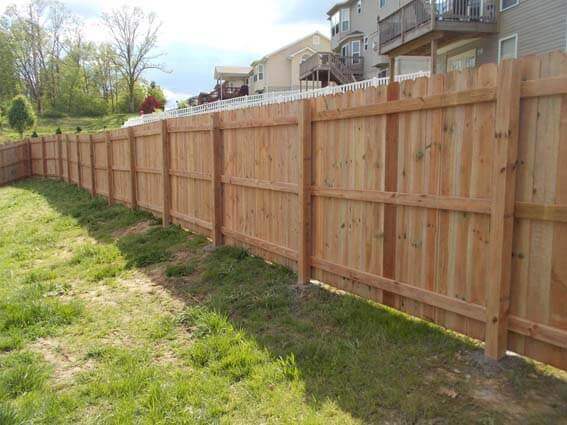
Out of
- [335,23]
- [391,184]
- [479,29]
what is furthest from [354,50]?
[391,184]

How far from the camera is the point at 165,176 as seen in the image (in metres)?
8.41

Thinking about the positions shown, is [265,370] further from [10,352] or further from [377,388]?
[10,352]

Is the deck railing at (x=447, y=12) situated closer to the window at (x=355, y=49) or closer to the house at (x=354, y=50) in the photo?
the house at (x=354, y=50)

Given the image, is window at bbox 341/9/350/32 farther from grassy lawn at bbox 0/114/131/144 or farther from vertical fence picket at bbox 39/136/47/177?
grassy lawn at bbox 0/114/131/144

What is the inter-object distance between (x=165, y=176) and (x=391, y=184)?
540 centimetres

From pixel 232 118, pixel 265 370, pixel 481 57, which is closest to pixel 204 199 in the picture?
pixel 232 118

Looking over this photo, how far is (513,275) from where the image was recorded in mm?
3008

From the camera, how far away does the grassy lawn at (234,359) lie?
284 centimetres

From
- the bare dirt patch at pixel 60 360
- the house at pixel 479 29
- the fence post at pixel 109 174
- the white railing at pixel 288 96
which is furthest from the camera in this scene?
the house at pixel 479 29

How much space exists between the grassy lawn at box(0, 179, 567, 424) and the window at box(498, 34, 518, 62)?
12.0 metres

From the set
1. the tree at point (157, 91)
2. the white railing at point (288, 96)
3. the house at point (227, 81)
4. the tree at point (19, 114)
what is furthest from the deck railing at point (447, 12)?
the tree at point (157, 91)

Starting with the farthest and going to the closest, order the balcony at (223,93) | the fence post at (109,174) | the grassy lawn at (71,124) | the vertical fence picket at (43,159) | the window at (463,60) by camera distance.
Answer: the balcony at (223,93) → the grassy lawn at (71,124) → the vertical fence picket at (43,159) → the window at (463,60) → the fence post at (109,174)

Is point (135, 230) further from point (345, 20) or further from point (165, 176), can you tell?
point (345, 20)

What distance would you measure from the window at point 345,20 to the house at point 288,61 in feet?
33.1
